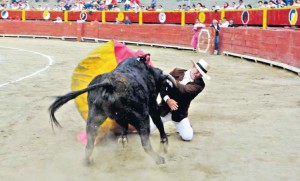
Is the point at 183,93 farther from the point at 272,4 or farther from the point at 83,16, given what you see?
the point at 83,16

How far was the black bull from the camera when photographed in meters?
4.39

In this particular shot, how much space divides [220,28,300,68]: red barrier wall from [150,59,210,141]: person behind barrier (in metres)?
7.14

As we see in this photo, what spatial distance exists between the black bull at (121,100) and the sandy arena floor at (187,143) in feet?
0.99

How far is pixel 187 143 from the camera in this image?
5.66m

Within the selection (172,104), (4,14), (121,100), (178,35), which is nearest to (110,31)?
(178,35)

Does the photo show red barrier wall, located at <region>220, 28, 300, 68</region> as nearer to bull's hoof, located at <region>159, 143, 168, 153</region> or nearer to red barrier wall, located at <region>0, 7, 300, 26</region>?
red barrier wall, located at <region>0, 7, 300, 26</region>

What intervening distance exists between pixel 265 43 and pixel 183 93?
31.8 ft

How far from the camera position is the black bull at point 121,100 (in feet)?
14.4

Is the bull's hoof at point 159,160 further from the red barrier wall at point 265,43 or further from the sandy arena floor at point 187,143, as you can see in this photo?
the red barrier wall at point 265,43

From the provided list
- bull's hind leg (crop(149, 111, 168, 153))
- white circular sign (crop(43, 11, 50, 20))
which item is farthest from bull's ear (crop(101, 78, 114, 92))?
white circular sign (crop(43, 11, 50, 20))

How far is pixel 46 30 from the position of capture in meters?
28.7

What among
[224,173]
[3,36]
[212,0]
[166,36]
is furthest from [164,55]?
[3,36]

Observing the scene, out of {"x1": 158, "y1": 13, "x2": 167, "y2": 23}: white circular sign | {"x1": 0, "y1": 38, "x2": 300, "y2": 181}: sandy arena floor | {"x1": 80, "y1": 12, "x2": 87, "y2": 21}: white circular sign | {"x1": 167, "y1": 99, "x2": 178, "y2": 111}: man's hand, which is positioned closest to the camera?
{"x1": 0, "y1": 38, "x2": 300, "y2": 181}: sandy arena floor

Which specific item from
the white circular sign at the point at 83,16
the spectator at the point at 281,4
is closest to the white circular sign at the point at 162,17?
the white circular sign at the point at 83,16
